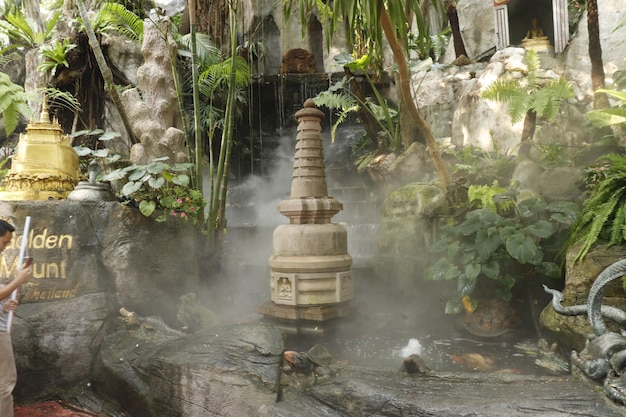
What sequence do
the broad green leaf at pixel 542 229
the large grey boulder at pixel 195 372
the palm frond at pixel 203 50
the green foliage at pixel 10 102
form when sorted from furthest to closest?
the palm frond at pixel 203 50
the green foliage at pixel 10 102
the broad green leaf at pixel 542 229
the large grey boulder at pixel 195 372

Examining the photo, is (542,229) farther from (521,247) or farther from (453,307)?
(453,307)

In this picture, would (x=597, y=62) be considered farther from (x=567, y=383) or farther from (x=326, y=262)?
(x=567, y=383)

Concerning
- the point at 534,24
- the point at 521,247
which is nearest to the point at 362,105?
the point at 534,24

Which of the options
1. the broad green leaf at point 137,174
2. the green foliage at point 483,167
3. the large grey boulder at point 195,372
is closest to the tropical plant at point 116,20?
the broad green leaf at point 137,174

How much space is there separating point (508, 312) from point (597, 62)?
16.9 feet

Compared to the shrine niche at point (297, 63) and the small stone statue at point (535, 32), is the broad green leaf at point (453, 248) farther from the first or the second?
the shrine niche at point (297, 63)

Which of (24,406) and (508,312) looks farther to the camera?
(508,312)

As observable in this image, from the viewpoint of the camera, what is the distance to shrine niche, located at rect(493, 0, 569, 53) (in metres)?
12.2

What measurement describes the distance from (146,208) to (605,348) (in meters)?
4.78

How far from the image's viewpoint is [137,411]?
449 centimetres

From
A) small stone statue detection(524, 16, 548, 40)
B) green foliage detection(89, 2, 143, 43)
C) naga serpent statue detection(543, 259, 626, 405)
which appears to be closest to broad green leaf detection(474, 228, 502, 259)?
naga serpent statue detection(543, 259, 626, 405)

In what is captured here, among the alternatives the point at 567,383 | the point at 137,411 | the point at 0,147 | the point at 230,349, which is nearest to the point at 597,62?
the point at 567,383

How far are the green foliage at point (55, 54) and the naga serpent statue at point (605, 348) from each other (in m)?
11.3

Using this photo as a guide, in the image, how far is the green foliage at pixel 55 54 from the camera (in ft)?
35.2
